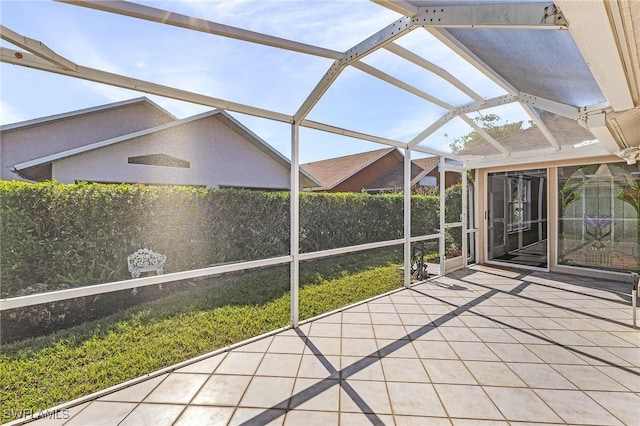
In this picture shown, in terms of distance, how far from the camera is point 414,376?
244cm

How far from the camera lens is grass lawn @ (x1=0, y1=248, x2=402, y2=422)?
98.0 inches

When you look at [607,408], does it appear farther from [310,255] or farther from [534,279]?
[534,279]

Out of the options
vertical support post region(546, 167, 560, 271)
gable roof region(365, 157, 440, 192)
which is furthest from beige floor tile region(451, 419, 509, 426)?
gable roof region(365, 157, 440, 192)

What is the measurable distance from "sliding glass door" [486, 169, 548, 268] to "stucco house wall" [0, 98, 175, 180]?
26.2ft

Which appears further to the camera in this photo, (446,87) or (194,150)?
(194,150)

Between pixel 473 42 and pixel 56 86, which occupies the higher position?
pixel 473 42

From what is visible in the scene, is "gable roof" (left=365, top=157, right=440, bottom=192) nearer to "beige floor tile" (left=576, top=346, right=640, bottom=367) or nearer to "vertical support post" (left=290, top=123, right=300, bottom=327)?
"vertical support post" (left=290, top=123, right=300, bottom=327)

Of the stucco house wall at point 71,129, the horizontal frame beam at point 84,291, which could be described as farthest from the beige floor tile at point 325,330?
the stucco house wall at point 71,129

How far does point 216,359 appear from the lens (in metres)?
2.72

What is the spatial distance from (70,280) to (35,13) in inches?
129

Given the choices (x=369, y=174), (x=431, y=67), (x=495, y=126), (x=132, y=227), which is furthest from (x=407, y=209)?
(x=369, y=174)

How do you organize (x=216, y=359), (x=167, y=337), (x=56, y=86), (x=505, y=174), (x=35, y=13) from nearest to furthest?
(x=35, y=13), (x=56, y=86), (x=216, y=359), (x=167, y=337), (x=505, y=174)

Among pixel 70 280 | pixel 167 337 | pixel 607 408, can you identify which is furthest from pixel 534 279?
pixel 70 280

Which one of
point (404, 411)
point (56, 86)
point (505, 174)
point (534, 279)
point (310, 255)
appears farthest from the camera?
point (505, 174)
